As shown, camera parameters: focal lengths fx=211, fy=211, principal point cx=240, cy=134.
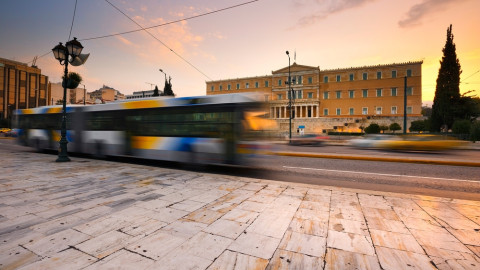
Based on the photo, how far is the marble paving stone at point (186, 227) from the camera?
3.10 m

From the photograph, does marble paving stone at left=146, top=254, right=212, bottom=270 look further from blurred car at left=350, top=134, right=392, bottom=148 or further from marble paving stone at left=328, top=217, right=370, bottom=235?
blurred car at left=350, top=134, right=392, bottom=148

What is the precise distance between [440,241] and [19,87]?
90.4 metres

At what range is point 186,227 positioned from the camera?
329cm

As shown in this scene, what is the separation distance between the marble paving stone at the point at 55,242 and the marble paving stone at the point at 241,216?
2099 mm

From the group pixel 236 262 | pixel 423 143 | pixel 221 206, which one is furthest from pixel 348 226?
pixel 423 143

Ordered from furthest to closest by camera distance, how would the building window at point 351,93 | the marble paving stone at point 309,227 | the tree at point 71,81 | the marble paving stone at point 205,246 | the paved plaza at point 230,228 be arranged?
1. the building window at point 351,93
2. the tree at point 71,81
3. the marble paving stone at point 309,227
4. the marble paving stone at point 205,246
5. the paved plaza at point 230,228

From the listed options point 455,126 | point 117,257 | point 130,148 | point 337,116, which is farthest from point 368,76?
point 117,257

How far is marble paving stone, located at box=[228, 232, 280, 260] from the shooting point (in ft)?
8.54

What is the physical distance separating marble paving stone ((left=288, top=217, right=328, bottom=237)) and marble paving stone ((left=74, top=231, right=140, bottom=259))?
236 centimetres

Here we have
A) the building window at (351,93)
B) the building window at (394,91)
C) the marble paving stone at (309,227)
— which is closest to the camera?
the marble paving stone at (309,227)

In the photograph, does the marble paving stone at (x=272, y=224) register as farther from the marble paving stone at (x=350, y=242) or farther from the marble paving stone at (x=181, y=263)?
the marble paving stone at (x=181, y=263)

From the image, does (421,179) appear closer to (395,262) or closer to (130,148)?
(395,262)

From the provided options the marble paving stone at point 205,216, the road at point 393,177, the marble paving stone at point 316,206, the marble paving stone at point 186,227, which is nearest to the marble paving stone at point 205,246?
the marble paving stone at point 186,227

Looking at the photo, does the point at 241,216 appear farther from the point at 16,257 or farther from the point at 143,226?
the point at 16,257
